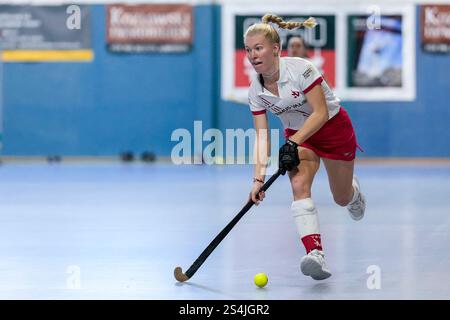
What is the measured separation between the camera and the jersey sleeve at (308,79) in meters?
5.12

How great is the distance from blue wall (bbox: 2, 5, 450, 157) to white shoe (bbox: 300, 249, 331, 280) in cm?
1030

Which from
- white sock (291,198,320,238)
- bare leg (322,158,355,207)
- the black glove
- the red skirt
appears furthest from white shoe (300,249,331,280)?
bare leg (322,158,355,207)

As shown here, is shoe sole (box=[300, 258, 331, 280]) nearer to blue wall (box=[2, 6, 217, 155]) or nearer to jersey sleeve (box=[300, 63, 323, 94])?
jersey sleeve (box=[300, 63, 323, 94])

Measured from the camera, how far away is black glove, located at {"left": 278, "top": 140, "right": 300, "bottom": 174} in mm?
5039

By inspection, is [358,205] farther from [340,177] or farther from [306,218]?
[306,218]

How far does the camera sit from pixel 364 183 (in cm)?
1102

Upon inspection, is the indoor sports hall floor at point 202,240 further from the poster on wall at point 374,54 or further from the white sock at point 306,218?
the poster on wall at point 374,54

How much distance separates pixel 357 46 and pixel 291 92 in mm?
10094

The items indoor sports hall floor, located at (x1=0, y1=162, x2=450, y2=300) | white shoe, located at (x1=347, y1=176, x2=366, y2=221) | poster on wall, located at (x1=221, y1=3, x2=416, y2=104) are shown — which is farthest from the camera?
poster on wall, located at (x1=221, y1=3, x2=416, y2=104)

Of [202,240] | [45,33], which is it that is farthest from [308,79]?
[45,33]

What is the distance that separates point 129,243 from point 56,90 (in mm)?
9217
